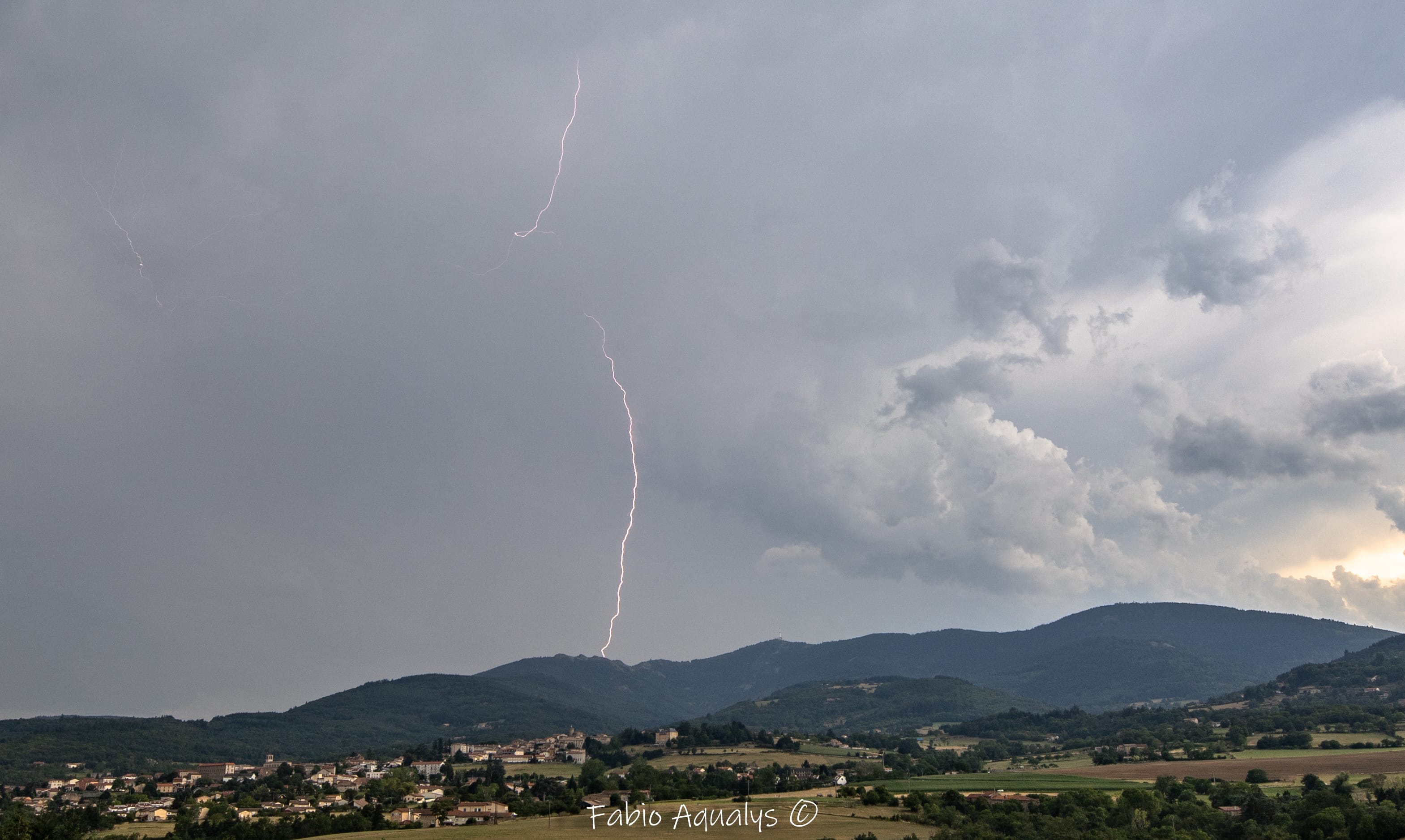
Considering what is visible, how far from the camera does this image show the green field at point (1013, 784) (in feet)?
306

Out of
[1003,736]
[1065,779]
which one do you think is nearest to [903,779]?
[1065,779]

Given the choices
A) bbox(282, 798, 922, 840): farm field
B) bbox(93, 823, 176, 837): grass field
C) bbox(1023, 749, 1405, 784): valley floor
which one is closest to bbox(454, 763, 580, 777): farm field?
bbox(282, 798, 922, 840): farm field

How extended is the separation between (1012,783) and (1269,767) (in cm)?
2572

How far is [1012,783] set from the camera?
104688mm

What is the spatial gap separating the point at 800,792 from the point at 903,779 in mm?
24297

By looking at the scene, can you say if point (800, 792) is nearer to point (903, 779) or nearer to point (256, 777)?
point (903, 779)

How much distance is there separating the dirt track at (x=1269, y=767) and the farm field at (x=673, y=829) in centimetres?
3752

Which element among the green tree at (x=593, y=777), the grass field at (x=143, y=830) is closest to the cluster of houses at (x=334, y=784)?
the grass field at (x=143, y=830)

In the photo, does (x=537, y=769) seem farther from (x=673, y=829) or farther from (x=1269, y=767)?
(x=1269, y=767)

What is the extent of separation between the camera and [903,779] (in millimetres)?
115938

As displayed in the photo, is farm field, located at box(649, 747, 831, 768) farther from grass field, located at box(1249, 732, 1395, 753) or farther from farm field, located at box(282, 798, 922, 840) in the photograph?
grass field, located at box(1249, 732, 1395, 753)

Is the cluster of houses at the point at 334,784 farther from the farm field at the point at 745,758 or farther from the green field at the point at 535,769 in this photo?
the farm field at the point at 745,758

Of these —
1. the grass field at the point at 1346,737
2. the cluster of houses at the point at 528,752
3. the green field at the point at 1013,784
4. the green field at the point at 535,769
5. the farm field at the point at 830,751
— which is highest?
the cluster of houses at the point at 528,752

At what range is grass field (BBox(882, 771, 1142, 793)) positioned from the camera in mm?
93438
